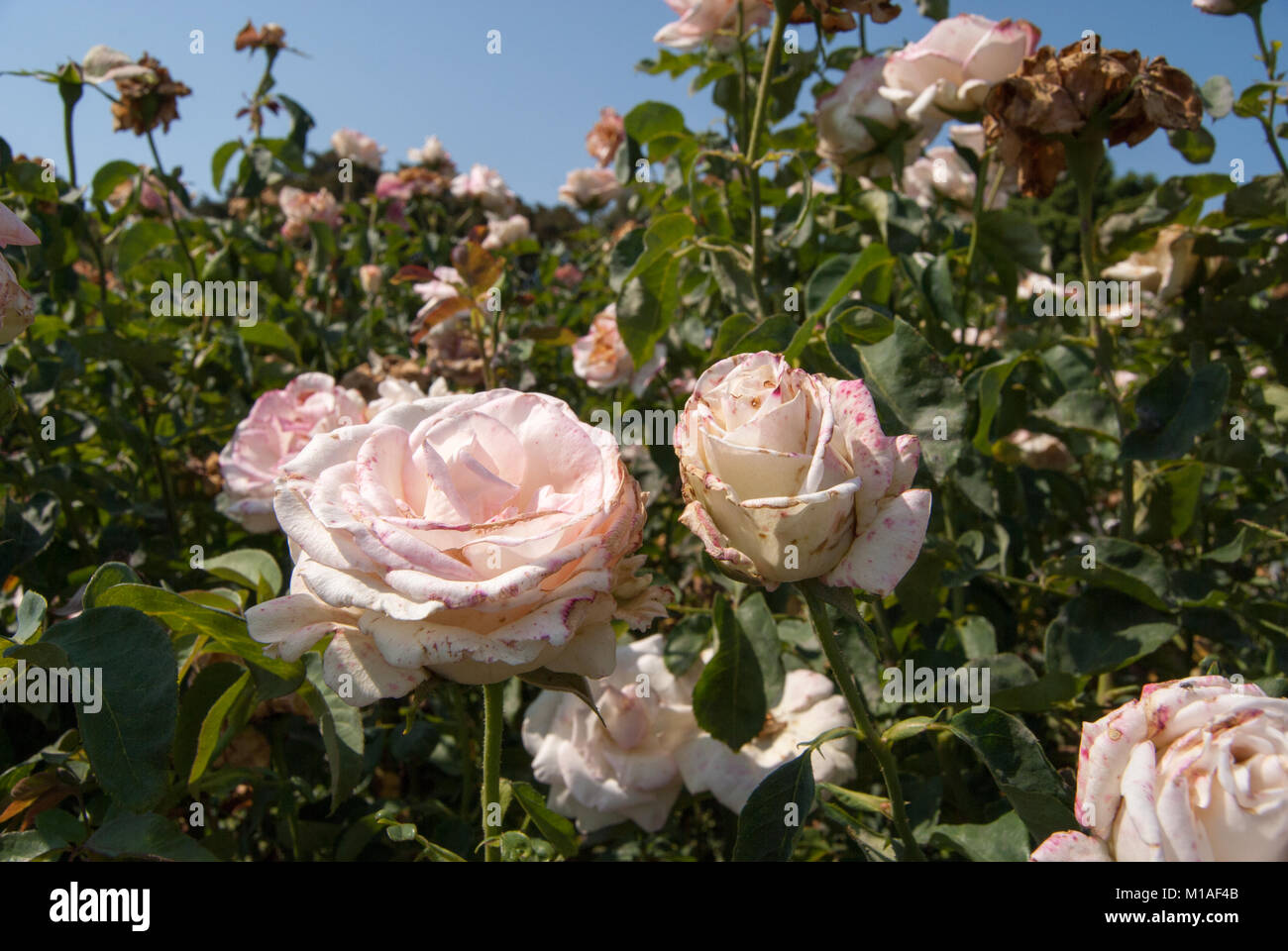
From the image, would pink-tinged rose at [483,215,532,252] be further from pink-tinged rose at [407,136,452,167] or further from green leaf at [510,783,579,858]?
green leaf at [510,783,579,858]

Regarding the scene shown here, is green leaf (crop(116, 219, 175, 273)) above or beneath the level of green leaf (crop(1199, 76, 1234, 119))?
beneath

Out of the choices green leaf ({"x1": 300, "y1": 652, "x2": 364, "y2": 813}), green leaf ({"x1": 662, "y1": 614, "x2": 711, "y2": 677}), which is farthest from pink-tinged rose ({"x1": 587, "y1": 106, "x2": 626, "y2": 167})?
green leaf ({"x1": 300, "y1": 652, "x2": 364, "y2": 813})

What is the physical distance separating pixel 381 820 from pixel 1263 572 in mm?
3056

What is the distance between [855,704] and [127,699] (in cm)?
72

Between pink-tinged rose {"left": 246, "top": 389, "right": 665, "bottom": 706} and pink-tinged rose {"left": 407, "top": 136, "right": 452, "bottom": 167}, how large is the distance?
4.41m

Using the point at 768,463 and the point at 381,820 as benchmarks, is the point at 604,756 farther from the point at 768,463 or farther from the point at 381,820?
the point at 768,463

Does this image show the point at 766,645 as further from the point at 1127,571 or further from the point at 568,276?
the point at 568,276

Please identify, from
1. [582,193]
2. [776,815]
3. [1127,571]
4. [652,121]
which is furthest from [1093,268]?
[582,193]

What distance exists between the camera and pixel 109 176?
78.4 inches

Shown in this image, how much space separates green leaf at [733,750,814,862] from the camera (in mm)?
933

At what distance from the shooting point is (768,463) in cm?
79

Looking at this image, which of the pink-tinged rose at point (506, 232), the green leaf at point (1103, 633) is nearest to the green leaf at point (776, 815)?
the green leaf at point (1103, 633)

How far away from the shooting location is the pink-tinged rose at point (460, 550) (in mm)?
721

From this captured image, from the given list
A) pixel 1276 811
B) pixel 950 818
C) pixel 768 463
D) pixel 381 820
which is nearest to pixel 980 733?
pixel 1276 811
